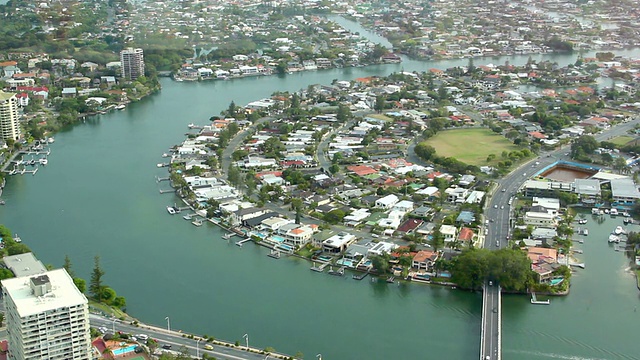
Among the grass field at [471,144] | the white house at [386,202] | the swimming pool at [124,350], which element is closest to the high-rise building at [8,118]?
the white house at [386,202]

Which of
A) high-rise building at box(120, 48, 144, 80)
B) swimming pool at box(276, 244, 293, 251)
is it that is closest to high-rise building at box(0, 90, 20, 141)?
high-rise building at box(120, 48, 144, 80)

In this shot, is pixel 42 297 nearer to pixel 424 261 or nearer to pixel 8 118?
pixel 424 261

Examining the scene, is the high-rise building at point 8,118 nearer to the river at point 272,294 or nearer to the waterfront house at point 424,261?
the river at point 272,294

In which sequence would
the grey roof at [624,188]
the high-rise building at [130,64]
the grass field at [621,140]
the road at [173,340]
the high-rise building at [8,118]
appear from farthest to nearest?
the high-rise building at [130,64]
the high-rise building at [8,118]
the grass field at [621,140]
the grey roof at [624,188]
the road at [173,340]

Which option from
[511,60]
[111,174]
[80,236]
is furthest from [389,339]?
[511,60]

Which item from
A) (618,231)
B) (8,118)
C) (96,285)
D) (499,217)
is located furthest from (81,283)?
Result: (8,118)

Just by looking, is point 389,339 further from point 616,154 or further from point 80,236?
point 616,154
